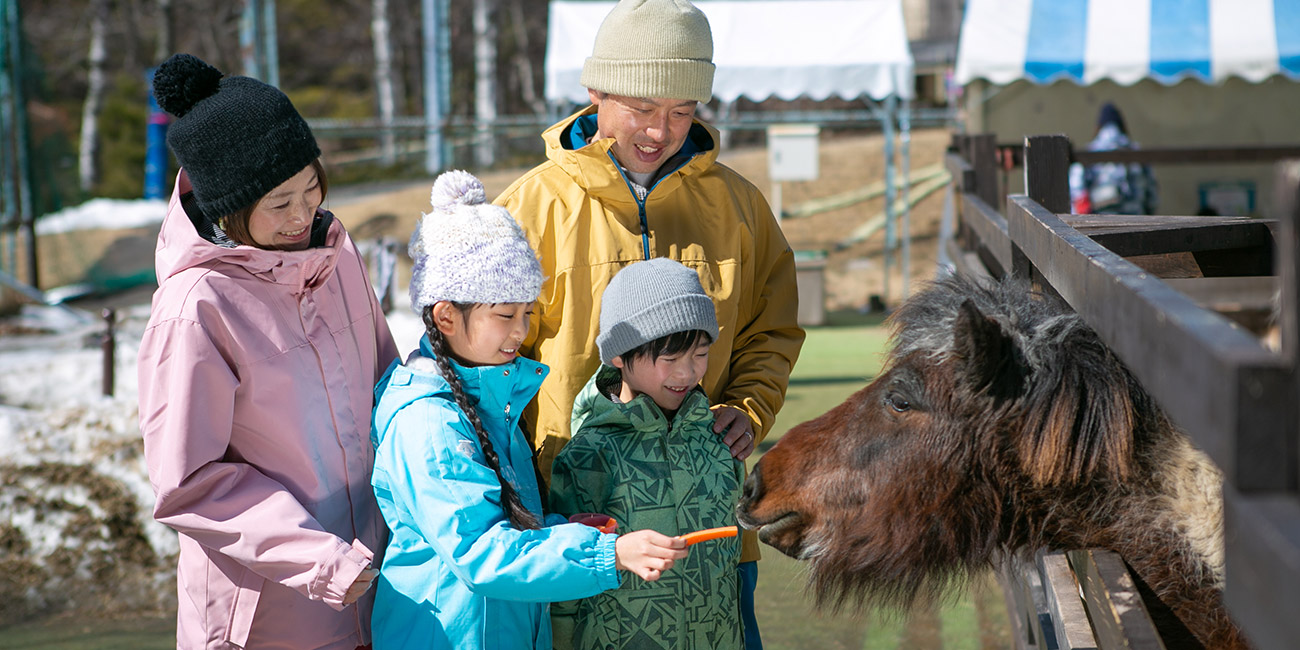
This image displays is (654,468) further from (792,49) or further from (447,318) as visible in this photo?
(792,49)

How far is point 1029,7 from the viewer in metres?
9.71

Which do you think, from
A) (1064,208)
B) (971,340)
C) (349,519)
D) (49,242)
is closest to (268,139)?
(349,519)

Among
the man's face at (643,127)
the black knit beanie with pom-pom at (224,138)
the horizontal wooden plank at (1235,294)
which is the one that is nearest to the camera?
the horizontal wooden plank at (1235,294)

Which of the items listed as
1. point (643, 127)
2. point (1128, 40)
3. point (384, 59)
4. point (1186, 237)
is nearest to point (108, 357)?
point (643, 127)

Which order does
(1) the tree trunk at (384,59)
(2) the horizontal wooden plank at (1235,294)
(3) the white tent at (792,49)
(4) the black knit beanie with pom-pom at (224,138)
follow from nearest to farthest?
(2) the horizontal wooden plank at (1235,294)
(4) the black knit beanie with pom-pom at (224,138)
(3) the white tent at (792,49)
(1) the tree trunk at (384,59)

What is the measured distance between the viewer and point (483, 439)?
1841 millimetres

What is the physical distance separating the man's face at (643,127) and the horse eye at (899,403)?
76cm

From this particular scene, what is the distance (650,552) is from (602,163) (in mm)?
950

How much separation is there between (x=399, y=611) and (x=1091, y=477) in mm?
1272

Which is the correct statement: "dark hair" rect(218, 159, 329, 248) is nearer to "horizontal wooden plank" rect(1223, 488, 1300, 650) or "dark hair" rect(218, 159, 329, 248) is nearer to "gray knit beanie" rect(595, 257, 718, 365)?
Answer: "gray knit beanie" rect(595, 257, 718, 365)

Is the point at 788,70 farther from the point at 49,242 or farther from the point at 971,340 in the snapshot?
the point at 971,340

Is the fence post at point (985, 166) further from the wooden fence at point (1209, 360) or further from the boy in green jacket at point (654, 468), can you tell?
the boy in green jacket at point (654, 468)

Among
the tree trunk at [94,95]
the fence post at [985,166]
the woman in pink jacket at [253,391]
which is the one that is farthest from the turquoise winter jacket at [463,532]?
the tree trunk at [94,95]

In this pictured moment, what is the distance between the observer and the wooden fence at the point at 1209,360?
2.66 feet
